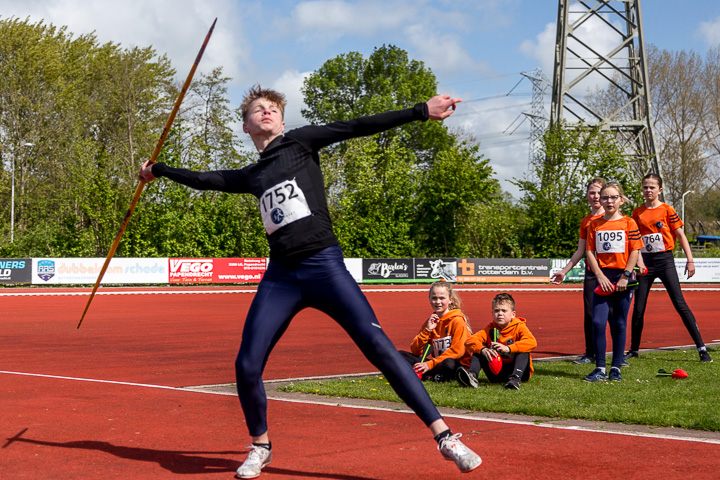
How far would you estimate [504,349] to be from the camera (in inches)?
293

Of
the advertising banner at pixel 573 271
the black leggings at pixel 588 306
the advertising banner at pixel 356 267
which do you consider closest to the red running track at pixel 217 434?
the black leggings at pixel 588 306

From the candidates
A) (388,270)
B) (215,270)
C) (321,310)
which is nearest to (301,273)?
(321,310)

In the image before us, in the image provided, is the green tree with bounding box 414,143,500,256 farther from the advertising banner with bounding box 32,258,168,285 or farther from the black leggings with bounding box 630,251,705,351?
the black leggings with bounding box 630,251,705,351

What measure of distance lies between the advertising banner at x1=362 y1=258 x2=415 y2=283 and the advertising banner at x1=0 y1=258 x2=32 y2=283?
1559 centimetres

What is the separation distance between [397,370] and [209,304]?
22076 millimetres

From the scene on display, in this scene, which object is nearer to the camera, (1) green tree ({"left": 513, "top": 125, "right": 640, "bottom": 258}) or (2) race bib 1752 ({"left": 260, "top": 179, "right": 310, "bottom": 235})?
(2) race bib 1752 ({"left": 260, "top": 179, "right": 310, "bottom": 235})

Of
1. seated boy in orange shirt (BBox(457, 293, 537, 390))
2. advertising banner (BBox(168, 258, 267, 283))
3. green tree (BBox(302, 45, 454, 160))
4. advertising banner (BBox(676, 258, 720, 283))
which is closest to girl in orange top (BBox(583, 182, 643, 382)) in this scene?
seated boy in orange shirt (BBox(457, 293, 537, 390))

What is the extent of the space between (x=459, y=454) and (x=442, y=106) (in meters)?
1.78

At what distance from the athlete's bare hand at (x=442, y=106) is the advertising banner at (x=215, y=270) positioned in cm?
3527

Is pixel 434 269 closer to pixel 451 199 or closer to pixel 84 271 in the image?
pixel 451 199

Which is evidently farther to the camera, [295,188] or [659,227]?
[659,227]

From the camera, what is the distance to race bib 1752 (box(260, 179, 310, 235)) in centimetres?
450

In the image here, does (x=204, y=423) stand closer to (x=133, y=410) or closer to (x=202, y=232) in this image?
(x=133, y=410)

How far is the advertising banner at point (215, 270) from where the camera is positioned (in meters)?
39.2
